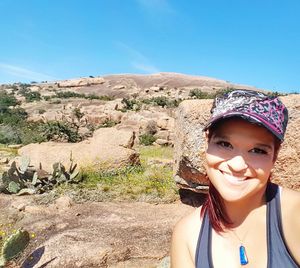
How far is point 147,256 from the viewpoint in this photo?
17.2 feet

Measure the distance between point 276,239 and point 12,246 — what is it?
386 centimetres

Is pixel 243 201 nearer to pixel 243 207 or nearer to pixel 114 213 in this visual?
pixel 243 207

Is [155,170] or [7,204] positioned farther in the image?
[155,170]

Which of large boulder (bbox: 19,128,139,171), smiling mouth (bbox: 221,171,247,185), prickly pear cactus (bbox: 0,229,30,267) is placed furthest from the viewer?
large boulder (bbox: 19,128,139,171)

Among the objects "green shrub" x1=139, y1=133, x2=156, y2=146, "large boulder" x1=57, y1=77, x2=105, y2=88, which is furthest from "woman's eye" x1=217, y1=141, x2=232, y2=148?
"large boulder" x1=57, y1=77, x2=105, y2=88

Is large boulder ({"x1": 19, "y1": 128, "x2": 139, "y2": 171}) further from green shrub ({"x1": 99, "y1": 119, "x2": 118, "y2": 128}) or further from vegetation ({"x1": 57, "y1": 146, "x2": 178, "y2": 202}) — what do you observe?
green shrub ({"x1": 99, "y1": 119, "x2": 118, "y2": 128})

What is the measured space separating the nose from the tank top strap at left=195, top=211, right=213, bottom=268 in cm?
33

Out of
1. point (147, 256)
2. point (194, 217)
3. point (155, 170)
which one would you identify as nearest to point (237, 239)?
point (194, 217)

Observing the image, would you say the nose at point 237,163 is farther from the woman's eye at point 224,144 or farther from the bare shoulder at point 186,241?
the bare shoulder at point 186,241

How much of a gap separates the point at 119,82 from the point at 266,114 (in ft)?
206

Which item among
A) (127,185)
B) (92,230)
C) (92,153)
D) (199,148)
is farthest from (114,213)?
(92,153)

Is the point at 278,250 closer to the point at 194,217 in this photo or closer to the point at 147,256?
the point at 194,217

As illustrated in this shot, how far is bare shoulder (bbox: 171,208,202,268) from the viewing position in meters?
1.91

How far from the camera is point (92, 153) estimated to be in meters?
10.0
